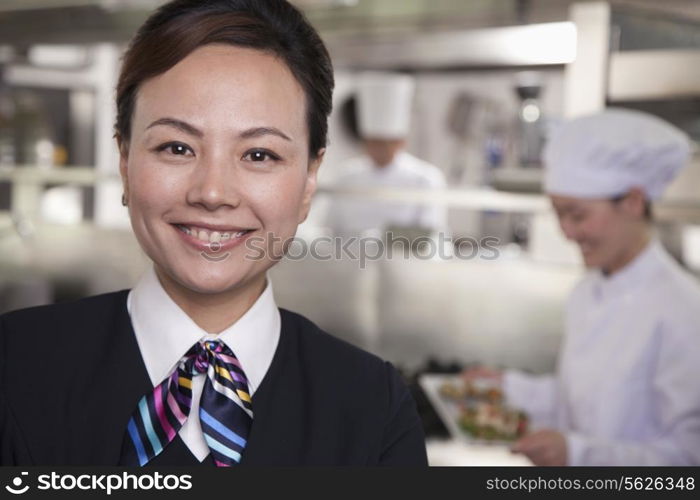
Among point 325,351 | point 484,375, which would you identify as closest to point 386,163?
point 484,375

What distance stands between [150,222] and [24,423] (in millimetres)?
150

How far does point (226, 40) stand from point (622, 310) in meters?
→ 0.96

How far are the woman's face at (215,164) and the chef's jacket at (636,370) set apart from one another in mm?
791

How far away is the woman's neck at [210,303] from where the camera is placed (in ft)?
1.92

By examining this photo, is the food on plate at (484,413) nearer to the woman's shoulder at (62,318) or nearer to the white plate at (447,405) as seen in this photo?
the white plate at (447,405)

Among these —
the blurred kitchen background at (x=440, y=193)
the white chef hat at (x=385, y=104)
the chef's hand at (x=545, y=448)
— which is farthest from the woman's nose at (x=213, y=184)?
the white chef hat at (x=385, y=104)

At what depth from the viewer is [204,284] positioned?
1.78 ft

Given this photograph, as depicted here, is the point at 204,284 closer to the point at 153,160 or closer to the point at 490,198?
the point at 153,160

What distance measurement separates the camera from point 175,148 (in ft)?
1.73

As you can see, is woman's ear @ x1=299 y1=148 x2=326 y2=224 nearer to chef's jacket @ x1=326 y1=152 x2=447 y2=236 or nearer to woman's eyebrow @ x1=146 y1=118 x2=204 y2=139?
woman's eyebrow @ x1=146 y1=118 x2=204 y2=139

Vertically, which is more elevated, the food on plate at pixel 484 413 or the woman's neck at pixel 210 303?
the woman's neck at pixel 210 303

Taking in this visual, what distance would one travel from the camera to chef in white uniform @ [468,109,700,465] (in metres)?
1.21

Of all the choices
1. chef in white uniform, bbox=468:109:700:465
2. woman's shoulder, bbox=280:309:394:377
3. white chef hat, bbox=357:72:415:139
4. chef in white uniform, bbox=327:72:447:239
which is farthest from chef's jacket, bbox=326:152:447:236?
woman's shoulder, bbox=280:309:394:377

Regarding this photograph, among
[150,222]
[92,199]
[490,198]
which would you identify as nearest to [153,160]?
[150,222]
